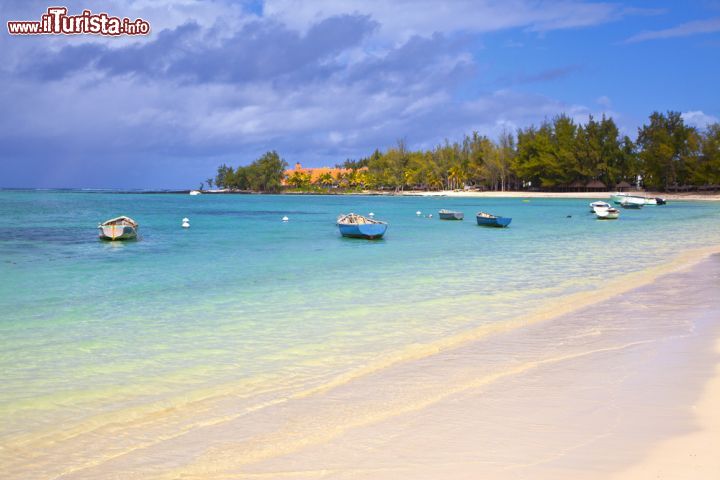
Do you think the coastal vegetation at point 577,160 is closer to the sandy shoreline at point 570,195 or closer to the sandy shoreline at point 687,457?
the sandy shoreline at point 570,195

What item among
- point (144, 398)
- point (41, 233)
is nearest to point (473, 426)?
point (144, 398)

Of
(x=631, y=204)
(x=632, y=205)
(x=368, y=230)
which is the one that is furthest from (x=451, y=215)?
(x=632, y=205)

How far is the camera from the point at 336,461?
5.48 meters

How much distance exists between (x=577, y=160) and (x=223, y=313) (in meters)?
125

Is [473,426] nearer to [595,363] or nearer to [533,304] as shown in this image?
[595,363]

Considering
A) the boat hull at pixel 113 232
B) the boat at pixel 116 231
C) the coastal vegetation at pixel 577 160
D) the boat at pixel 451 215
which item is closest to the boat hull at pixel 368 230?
the boat at pixel 116 231

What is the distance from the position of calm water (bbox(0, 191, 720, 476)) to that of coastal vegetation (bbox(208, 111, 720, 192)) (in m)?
93.3

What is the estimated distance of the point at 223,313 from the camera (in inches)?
537

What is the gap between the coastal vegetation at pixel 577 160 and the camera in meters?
114

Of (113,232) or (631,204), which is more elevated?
(631,204)

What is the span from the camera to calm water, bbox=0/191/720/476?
7.67 m

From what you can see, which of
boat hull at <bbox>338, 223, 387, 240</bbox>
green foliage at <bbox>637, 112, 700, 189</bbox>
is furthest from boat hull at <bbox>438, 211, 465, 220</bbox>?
green foliage at <bbox>637, 112, 700, 189</bbox>

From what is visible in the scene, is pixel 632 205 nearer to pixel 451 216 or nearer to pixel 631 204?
Answer: pixel 631 204

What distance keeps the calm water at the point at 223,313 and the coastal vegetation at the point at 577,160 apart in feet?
306
